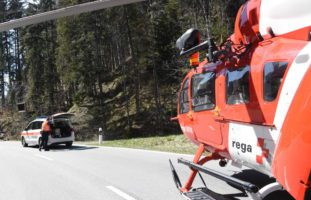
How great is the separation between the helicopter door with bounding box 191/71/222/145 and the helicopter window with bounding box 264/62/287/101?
6.11 ft

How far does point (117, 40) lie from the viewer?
183 ft

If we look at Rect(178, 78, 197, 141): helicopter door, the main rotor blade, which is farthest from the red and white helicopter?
the main rotor blade

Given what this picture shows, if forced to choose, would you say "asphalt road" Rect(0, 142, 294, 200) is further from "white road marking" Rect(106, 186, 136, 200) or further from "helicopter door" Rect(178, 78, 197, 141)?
"helicopter door" Rect(178, 78, 197, 141)

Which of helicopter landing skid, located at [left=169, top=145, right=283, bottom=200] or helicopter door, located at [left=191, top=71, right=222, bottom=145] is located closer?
helicopter landing skid, located at [left=169, top=145, right=283, bottom=200]

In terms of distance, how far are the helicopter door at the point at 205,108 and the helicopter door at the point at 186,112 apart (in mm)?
279

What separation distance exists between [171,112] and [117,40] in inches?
731

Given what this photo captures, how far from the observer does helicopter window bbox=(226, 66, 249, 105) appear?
6.01 metres

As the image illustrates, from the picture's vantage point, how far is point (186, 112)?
29.2ft

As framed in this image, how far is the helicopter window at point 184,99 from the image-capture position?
8.95m

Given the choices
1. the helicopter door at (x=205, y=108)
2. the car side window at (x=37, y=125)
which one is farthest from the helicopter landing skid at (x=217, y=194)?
the car side window at (x=37, y=125)

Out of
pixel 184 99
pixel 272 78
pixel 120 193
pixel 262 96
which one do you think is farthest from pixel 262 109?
pixel 120 193

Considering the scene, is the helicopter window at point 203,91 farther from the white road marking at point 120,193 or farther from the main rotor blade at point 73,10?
the main rotor blade at point 73,10

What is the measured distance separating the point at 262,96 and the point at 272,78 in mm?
342

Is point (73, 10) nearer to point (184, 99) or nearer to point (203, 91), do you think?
point (203, 91)
